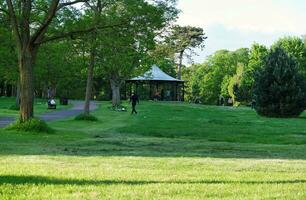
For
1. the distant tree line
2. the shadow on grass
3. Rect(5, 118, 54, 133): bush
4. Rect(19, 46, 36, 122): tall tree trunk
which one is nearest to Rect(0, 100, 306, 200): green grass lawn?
the shadow on grass

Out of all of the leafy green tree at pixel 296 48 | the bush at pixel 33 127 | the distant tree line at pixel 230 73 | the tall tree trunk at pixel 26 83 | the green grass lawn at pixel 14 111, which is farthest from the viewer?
the distant tree line at pixel 230 73

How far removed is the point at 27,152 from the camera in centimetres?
1451

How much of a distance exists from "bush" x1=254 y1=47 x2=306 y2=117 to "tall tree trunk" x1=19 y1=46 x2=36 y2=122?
2286cm

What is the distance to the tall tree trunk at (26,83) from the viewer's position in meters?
23.2

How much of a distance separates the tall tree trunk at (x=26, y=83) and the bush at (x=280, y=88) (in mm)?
22859

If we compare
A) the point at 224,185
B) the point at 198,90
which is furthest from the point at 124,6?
the point at 198,90

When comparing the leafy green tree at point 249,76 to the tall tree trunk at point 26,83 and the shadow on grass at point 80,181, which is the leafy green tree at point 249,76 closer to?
the tall tree trunk at point 26,83

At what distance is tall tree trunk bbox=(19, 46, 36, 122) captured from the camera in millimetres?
23219

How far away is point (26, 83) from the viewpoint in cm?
2333

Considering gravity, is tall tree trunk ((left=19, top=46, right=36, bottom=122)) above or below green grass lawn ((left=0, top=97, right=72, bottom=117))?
above

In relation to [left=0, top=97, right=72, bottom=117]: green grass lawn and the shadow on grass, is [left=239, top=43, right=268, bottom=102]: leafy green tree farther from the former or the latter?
the shadow on grass

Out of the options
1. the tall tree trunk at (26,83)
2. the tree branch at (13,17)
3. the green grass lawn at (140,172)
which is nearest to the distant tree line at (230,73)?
the tall tree trunk at (26,83)

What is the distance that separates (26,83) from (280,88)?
76.8ft

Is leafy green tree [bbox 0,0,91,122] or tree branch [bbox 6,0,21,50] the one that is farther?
leafy green tree [bbox 0,0,91,122]
